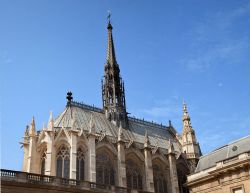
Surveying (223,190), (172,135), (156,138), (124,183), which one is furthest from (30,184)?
(172,135)

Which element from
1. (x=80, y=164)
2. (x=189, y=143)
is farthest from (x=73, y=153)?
(x=189, y=143)

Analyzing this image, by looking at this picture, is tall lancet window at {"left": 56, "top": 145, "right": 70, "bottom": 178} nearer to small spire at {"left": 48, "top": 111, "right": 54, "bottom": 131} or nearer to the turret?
small spire at {"left": 48, "top": 111, "right": 54, "bottom": 131}

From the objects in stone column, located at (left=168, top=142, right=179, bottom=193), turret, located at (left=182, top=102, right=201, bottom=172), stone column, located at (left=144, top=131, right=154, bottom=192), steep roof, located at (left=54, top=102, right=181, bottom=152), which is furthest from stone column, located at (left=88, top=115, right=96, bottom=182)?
turret, located at (left=182, top=102, right=201, bottom=172)

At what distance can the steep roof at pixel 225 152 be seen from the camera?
1324 inches

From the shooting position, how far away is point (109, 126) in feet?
167

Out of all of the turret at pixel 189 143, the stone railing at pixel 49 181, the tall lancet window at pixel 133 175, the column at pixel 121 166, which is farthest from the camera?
the turret at pixel 189 143

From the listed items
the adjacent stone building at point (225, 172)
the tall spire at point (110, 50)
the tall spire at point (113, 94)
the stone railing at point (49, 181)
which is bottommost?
the stone railing at point (49, 181)

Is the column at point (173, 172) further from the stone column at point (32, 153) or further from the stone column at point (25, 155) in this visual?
the stone column at point (25, 155)

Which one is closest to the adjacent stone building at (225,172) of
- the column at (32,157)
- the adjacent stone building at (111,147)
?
the adjacent stone building at (111,147)

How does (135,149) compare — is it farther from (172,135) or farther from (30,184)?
(30,184)

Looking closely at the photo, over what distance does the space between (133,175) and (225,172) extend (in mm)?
16477

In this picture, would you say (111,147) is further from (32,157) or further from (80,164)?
(32,157)

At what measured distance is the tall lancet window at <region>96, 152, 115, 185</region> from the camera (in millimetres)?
42562

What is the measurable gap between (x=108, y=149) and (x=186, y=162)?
44.2 ft
